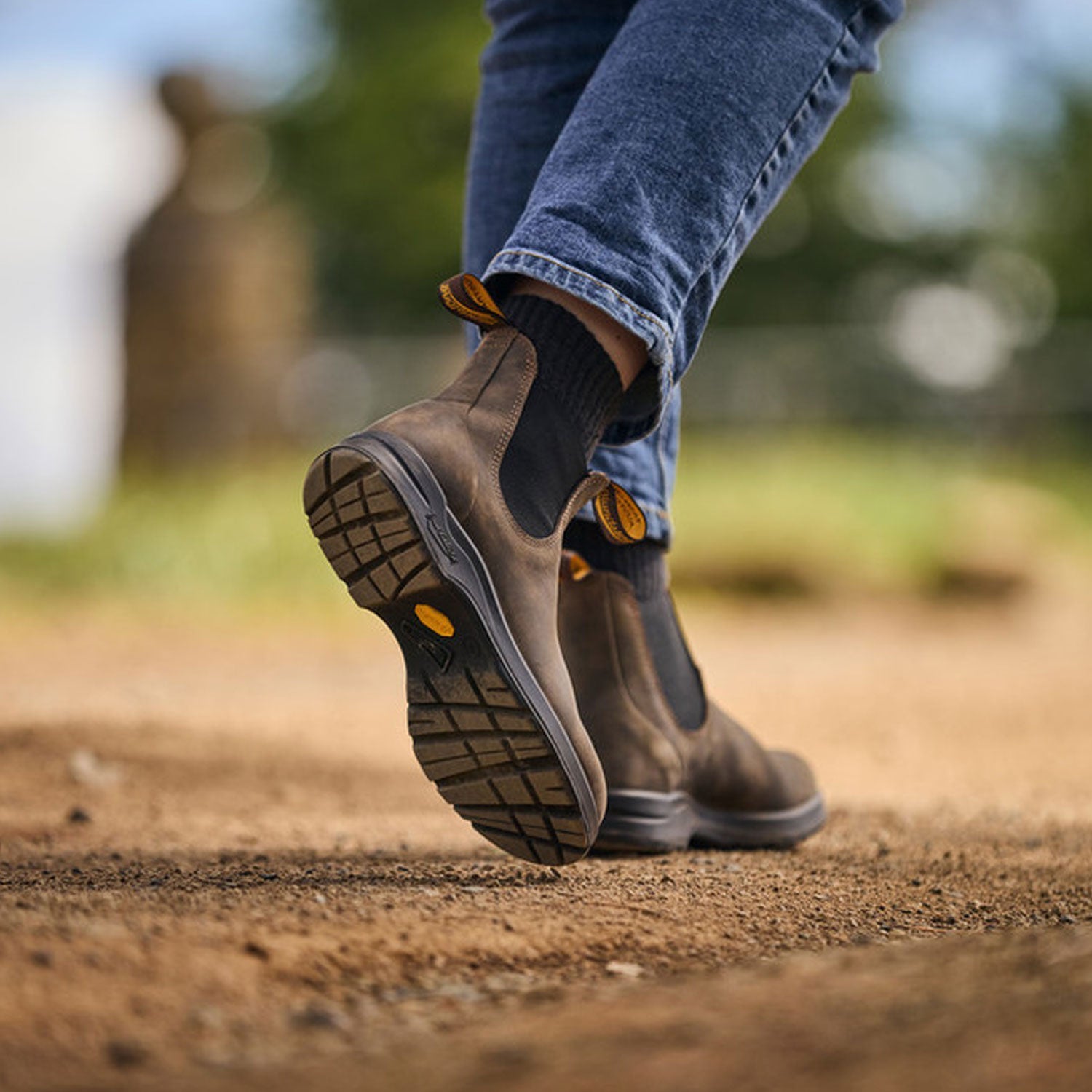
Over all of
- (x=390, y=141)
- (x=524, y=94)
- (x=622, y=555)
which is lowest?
(x=622, y=555)

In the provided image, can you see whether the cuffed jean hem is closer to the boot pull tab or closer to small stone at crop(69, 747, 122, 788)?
the boot pull tab

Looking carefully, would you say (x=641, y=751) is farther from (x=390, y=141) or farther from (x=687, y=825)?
(x=390, y=141)

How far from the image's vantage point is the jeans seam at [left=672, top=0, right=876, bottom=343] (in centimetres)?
129

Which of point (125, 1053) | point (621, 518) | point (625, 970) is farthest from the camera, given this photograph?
point (621, 518)

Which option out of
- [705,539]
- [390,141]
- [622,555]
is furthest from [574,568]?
[390,141]

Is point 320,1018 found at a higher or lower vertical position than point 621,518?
lower

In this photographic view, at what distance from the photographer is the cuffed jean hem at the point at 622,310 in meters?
1.21

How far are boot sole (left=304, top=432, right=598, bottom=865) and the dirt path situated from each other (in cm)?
9

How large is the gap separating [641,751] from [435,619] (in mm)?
389

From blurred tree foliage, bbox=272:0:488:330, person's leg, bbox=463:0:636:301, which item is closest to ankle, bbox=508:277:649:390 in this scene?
person's leg, bbox=463:0:636:301

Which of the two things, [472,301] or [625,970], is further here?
[472,301]

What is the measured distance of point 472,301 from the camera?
128 centimetres

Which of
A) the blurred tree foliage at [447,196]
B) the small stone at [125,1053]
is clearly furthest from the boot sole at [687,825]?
the blurred tree foliage at [447,196]

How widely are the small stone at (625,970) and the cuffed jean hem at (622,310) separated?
500 mm
